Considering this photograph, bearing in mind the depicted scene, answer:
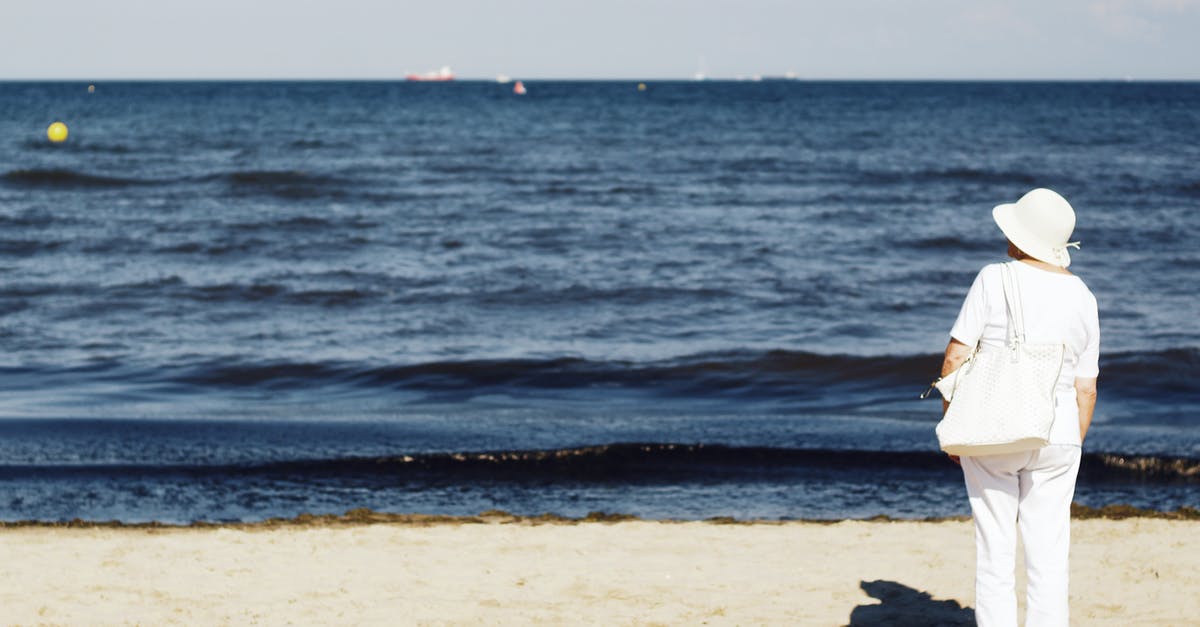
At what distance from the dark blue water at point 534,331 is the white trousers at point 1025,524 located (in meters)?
3.40

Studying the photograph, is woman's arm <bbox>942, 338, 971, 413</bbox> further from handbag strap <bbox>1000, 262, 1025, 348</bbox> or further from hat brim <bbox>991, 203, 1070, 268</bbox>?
hat brim <bbox>991, 203, 1070, 268</bbox>

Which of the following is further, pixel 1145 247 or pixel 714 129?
pixel 714 129

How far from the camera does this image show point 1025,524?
3855 mm

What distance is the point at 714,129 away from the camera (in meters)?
46.0

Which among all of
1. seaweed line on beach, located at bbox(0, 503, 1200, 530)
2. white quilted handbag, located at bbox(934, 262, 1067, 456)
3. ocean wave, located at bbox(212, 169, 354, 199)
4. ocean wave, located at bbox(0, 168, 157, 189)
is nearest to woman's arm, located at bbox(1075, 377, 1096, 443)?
white quilted handbag, located at bbox(934, 262, 1067, 456)

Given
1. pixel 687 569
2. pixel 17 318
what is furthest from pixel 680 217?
pixel 687 569

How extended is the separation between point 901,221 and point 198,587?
17212 millimetres

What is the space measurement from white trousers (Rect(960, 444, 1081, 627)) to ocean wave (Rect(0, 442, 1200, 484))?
4191 millimetres

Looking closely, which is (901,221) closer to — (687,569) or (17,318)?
(17,318)

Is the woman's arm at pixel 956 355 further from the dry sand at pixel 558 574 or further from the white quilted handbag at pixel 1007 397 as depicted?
the dry sand at pixel 558 574

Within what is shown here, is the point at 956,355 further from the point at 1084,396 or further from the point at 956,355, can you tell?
the point at 1084,396

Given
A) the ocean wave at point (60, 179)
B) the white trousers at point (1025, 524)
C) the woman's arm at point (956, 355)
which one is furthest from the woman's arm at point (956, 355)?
the ocean wave at point (60, 179)

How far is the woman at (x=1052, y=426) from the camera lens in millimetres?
3672

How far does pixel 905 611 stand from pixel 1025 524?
143 centimetres
